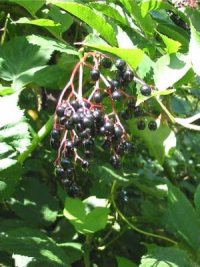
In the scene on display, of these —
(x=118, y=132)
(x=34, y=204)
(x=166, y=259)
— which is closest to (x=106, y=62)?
(x=118, y=132)

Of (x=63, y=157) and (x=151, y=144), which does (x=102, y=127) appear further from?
(x=151, y=144)

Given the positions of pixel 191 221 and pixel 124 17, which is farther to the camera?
pixel 191 221

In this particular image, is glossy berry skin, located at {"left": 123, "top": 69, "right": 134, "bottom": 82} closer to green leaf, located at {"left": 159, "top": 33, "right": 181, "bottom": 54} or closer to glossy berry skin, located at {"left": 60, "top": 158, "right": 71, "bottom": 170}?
green leaf, located at {"left": 159, "top": 33, "right": 181, "bottom": 54}

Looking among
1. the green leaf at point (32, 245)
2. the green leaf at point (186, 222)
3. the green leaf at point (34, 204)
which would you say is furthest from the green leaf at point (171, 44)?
the green leaf at point (34, 204)

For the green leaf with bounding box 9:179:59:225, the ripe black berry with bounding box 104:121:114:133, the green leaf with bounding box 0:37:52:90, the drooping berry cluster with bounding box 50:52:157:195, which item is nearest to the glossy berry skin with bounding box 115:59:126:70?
the drooping berry cluster with bounding box 50:52:157:195

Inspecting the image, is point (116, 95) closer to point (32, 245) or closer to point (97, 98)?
point (97, 98)

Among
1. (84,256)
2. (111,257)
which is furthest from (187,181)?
(84,256)
